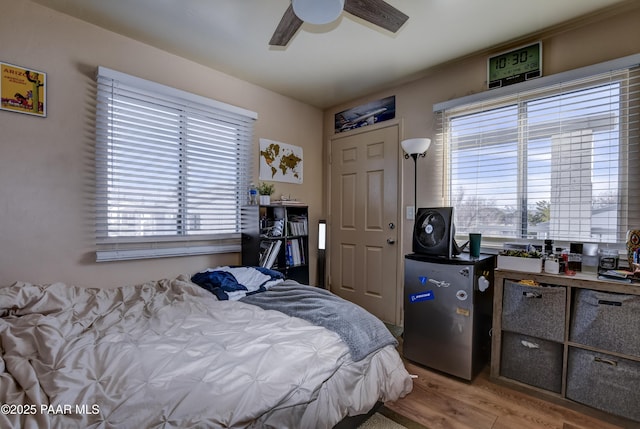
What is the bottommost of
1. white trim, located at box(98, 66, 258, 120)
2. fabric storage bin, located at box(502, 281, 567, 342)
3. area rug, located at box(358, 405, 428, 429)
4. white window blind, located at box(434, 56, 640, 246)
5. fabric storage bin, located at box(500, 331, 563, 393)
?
area rug, located at box(358, 405, 428, 429)

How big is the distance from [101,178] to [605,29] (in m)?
3.62

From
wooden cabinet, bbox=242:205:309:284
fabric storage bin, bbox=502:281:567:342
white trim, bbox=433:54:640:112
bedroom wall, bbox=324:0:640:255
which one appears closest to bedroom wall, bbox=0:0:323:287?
wooden cabinet, bbox=242:205:309:284

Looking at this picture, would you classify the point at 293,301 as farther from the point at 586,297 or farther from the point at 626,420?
the point at 626,420

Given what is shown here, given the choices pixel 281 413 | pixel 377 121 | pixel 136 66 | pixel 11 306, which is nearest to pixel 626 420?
pixel 281 413

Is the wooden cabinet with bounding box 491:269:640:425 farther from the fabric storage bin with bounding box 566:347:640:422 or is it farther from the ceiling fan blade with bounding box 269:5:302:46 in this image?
the ceiling fan blade with bounding box 269:5:302:46

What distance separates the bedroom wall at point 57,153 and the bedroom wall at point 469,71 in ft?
7.26

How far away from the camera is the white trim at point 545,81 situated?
1.89 metres

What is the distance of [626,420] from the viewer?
1669mm

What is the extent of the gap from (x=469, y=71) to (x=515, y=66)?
0.35m

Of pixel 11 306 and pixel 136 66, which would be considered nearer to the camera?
pixel 11 306

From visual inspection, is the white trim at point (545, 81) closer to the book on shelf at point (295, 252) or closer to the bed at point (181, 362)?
the book on shelf at point (295, 252)

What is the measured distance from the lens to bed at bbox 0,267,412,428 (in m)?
0.93

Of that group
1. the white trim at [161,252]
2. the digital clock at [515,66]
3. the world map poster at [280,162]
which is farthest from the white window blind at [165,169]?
the digital clock at [515,66]

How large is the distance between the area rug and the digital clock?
8.19ft
